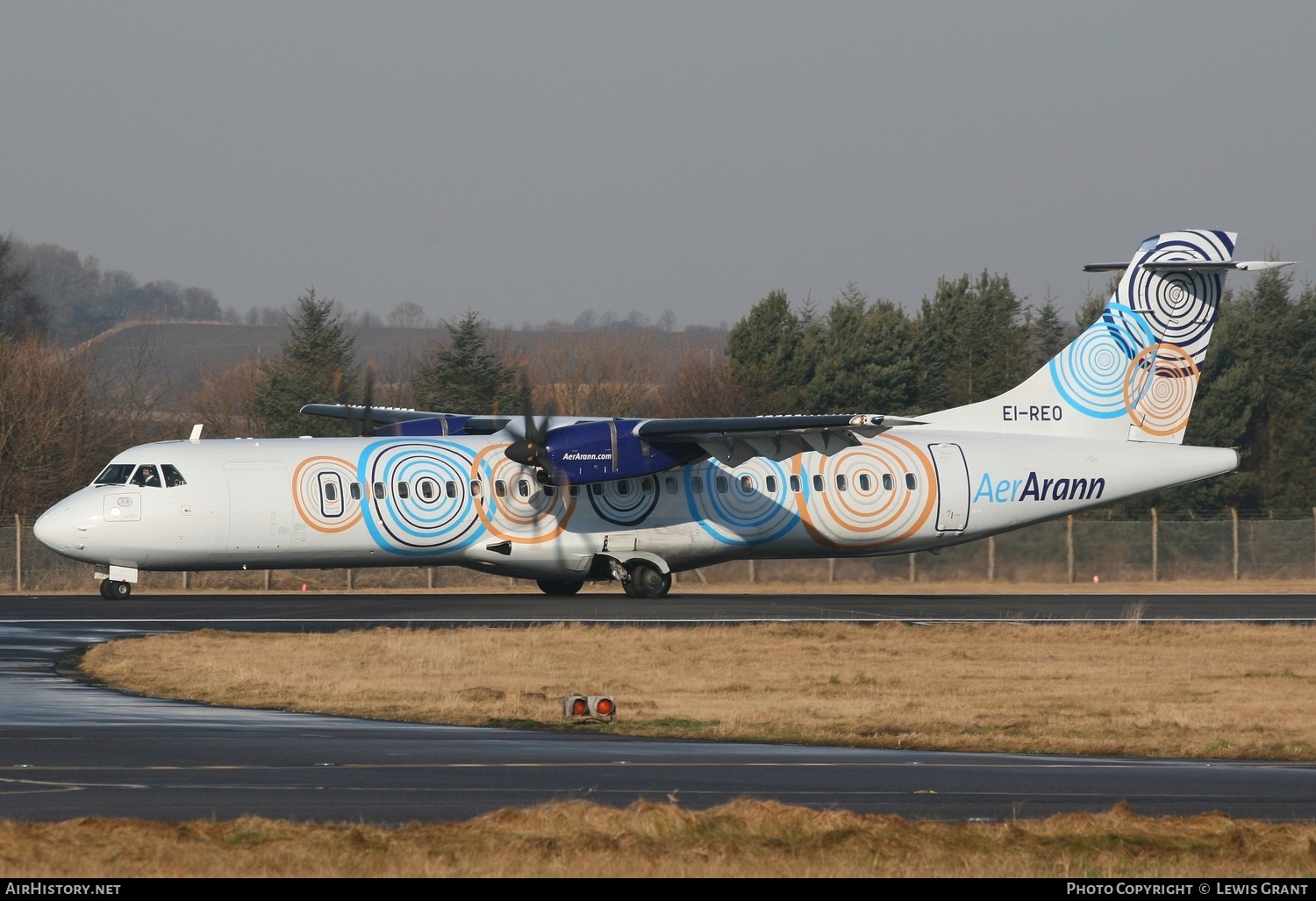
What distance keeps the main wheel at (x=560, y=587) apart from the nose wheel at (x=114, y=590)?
25.8 ft

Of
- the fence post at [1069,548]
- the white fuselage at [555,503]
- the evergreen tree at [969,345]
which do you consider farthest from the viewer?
the evergreen tree at [969,345]

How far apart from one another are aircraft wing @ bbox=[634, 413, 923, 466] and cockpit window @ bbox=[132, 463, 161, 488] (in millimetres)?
8482

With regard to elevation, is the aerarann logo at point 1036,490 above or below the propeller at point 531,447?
below

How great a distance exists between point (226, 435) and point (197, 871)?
46732 millimetres

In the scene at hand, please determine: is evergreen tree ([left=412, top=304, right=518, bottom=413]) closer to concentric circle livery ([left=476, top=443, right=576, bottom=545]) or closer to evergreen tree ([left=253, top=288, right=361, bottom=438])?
evergreen tree ([left=253, top=288, right=361, bottom=438])

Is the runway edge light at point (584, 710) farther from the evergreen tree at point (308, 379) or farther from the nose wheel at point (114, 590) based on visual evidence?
the evergreen tree at point (308, 379)

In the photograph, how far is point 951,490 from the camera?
30.9 m

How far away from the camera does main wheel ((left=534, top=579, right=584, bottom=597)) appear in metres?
32.0

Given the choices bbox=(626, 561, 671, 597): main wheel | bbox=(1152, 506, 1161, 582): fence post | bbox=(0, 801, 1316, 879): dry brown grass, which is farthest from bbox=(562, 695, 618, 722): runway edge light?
bbox=(1152, 506, 1161, 582): fence post

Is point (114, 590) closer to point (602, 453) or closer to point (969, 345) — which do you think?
point (602, 453)

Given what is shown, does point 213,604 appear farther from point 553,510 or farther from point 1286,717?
point 1286,717

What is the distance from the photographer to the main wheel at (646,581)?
3062cm

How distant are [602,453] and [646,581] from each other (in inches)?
125

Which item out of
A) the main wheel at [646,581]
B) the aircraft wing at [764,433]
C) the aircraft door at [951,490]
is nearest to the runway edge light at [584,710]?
the aircraft wing at [764,433]
